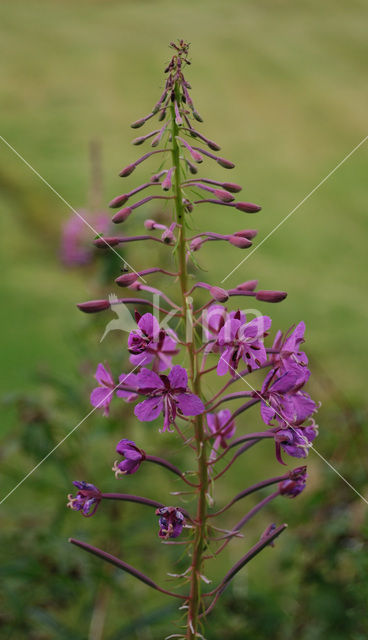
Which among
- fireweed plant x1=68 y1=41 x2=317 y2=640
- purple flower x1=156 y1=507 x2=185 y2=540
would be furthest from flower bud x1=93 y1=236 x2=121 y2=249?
purple flower x1=156 y1=507 x2=185 y2=540

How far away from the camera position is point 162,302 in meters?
0.85

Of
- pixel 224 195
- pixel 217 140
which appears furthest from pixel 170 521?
pixel 217 140

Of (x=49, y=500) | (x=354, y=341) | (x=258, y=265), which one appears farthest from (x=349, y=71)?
(x=49, y=500)

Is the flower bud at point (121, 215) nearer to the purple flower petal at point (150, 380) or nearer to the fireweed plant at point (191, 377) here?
the fireweed plant at point (191, 377)

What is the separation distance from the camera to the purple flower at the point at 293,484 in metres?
0.58

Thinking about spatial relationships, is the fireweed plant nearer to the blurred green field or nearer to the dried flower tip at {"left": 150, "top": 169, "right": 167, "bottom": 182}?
the dried flower tip at {"left": 150, "top": 169, "right": 167, "bottom": 182}

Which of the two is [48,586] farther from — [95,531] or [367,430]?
[367,430]

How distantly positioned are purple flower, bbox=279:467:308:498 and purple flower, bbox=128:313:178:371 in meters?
0.14

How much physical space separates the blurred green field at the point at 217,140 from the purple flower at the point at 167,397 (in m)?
0.98

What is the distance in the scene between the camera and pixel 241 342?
1.81 ft

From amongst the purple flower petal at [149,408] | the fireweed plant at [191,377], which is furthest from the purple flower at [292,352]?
the purple flower petal at [149,408]

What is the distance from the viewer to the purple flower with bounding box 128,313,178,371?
545 millimetres

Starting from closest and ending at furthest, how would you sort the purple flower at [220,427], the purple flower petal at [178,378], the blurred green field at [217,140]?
the purple flower petal at [178,378]
the purple flower at [220,427]
the blurred green field at [217,140]

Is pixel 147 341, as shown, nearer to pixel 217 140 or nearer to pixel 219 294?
pixel 219 294
